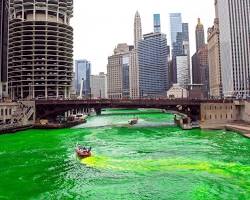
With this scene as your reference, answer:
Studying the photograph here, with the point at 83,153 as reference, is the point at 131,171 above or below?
below

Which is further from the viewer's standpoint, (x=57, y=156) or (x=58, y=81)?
(x=58, y=81)

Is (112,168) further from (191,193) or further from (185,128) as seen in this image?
(185,128)

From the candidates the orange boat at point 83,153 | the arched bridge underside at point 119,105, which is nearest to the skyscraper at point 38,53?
the arched bridge underside at point 119,105

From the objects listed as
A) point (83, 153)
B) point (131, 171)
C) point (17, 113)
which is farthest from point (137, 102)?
point (131, 171)

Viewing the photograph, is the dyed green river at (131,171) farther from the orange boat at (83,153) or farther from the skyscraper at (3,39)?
the skyscraper at (3,39)

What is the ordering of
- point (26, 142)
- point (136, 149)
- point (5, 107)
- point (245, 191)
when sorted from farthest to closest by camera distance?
1. point (5, 107)
2. point (26, 142)
3. point (136, 149)
4. point (245, 191)

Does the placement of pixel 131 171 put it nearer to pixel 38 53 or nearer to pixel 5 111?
pixel 5 111

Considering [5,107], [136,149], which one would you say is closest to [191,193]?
[136,149]
